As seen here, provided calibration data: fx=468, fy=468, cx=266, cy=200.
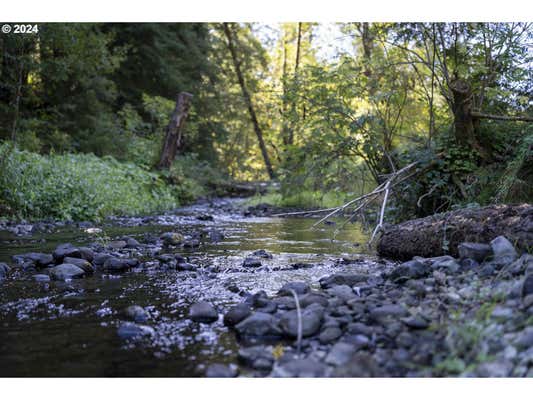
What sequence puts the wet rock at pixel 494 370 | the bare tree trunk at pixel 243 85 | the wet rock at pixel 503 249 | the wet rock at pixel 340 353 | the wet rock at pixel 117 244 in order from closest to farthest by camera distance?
the wet rock at pixel 494 370 < the wet rock at pixel 340 353 < the wet rock at pixel 503 249 < the wet rock at pixel 117 244 < the bare tree trunk at pixel 243 85

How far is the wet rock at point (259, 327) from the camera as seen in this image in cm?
261

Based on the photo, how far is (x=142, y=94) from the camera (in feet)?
59.7

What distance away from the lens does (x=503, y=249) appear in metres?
3.55

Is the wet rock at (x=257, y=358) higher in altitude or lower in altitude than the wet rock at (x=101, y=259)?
lower

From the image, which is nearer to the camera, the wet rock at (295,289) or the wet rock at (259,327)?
the wet rock at (259,327)

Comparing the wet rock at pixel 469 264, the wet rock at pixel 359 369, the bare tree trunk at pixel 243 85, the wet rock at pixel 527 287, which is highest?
the bare tree trunk at pixel 243 85

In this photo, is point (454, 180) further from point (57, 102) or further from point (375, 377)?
point (57, 102)

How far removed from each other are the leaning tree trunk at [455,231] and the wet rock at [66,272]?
3100 mm

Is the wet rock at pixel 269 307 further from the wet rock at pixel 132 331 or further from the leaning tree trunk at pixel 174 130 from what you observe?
the leaning tree trunk at pixel 174 130

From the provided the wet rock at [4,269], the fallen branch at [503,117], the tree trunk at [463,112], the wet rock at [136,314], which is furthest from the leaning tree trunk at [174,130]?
the wet rock at [136,314]

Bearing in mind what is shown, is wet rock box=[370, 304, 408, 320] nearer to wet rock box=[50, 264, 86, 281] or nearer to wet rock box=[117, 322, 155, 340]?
wet rock box=[117, 322, 155, 340]

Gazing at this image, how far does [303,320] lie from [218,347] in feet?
1.60

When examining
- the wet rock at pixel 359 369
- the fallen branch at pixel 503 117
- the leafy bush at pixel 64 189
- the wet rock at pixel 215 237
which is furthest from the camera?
the leafy bush at pixel 64 189

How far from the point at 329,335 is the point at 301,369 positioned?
0.41m
